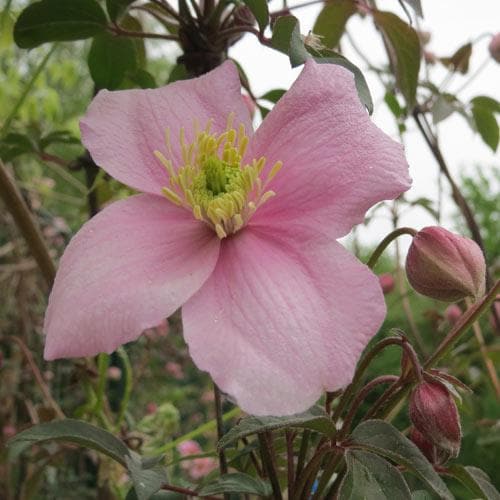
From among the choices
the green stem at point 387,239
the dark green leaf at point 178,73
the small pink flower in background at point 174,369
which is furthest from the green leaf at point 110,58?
the small pink flower in background at point 174,369

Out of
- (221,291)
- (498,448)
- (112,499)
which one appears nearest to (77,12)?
(221,291)

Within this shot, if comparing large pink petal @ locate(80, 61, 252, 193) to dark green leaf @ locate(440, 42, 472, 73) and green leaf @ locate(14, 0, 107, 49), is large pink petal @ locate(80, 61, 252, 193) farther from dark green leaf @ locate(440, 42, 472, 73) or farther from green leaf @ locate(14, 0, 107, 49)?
dark green leaf @ locate(440, 42, 472, 73)

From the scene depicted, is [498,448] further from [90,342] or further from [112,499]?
[90,342]

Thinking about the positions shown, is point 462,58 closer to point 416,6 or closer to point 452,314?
point 452,314

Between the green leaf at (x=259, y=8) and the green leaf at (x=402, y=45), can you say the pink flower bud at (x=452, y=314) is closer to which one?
the green leaf at (x=402, y=45)

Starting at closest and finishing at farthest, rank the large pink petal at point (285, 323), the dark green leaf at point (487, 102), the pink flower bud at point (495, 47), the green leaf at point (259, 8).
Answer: the large pink petal at point (285, 323)
the green leaf at point (259, 8)
the dark green leaf at point (487, 102)
the pink flower bud at point (495, 47)

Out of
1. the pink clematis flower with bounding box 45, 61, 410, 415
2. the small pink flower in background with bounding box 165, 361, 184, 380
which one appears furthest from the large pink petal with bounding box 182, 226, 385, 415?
the small pink flower in background with bounding box 165, 361, 184, 380

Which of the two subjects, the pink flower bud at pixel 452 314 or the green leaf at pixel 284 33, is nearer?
the green leaf at pixel 284 33
